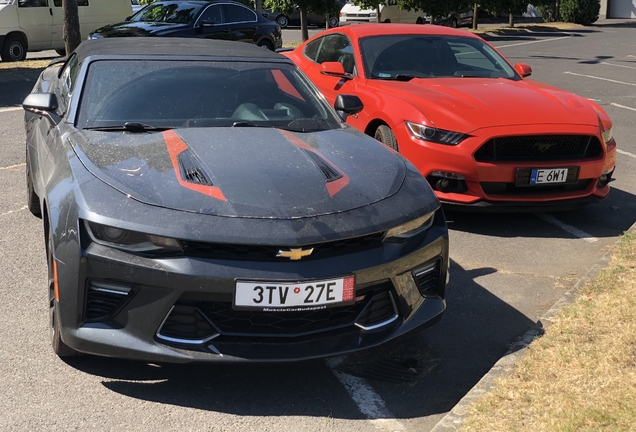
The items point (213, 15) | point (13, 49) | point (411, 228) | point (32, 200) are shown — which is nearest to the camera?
point (411, 228)

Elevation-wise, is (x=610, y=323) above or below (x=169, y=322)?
below

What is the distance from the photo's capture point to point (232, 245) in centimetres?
327

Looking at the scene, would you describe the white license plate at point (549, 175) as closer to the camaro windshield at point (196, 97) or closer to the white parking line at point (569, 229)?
the white parking line at point (569, 229)

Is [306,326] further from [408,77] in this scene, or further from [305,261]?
[408,77]

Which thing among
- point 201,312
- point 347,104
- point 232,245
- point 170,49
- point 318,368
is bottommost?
point 318,368

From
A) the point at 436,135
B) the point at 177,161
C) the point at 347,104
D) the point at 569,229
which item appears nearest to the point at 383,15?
the point at 569,229

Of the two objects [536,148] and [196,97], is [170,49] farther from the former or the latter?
[536,148]

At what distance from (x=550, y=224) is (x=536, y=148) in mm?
814

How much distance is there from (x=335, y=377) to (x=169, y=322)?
92 centimetres

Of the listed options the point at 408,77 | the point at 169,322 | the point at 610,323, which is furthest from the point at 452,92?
the point at 169,322

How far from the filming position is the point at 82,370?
12.3 feet

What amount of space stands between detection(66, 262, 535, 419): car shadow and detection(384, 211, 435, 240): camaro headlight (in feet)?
1.69

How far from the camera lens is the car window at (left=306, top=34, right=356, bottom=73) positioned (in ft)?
25.8

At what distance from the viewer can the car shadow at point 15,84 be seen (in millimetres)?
12453
